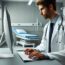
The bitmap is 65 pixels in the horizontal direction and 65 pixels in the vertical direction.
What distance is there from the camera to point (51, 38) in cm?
187

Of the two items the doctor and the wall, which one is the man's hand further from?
the wall

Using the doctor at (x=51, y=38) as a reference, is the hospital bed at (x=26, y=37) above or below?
below

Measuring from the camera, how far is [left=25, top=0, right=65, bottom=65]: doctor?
1.14 metres

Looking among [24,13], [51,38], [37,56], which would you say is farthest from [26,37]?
[37,56]

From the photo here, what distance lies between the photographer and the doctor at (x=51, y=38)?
114 centimetres

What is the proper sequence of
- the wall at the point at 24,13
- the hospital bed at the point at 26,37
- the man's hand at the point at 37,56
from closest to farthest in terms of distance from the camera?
the man's hand at the point at 37,56 < the hospital bed at the point at 26,37 < the wall at the point at 24,13

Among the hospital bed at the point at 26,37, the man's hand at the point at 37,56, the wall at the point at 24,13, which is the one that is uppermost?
the wall at the point at 24,13

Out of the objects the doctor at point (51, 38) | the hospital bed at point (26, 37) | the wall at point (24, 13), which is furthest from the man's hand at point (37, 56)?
the wall at point (24, 13)

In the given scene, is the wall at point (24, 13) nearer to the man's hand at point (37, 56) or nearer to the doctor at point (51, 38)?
the doctor at point (51, 38)

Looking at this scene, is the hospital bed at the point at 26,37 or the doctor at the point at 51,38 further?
the hospital bed at the point at 26,37

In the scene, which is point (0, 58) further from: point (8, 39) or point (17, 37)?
point (17, 37)

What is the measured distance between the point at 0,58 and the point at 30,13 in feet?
15.5

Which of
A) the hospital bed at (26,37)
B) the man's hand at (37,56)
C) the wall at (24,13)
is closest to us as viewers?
the man's hand at (37,56)

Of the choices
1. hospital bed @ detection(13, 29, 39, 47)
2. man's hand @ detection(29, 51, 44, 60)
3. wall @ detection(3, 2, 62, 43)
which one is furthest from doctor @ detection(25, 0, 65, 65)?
wall @ detection(3, 2, 62, 43)
